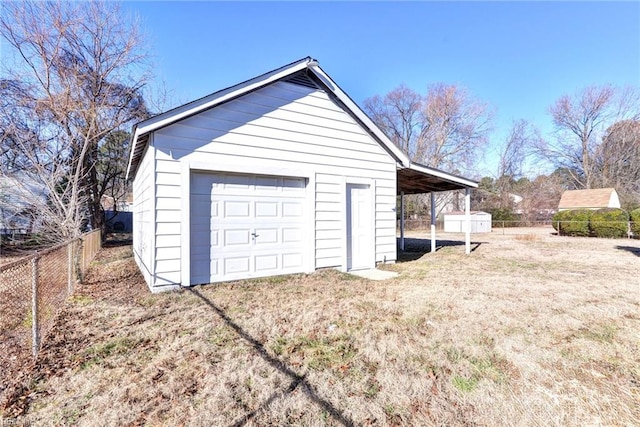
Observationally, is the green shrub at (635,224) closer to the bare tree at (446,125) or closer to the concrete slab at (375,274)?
the bare tree at (446,125)

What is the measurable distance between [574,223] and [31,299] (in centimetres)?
2408

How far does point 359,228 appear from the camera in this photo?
24.9 feet

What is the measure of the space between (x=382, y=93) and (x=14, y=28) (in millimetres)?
29295

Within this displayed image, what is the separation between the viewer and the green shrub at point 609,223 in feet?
53.6

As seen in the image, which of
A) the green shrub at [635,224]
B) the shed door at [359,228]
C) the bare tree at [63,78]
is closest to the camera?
the shed door at [359,228]

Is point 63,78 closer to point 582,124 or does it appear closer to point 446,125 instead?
point 446,125

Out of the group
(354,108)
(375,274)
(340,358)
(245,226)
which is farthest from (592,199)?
(340,358)

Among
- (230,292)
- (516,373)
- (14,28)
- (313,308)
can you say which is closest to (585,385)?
(516,373)

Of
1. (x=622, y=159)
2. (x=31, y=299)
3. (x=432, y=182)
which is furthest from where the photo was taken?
(x=622, y=159)

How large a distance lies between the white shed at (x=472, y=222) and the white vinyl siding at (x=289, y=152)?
694 inches

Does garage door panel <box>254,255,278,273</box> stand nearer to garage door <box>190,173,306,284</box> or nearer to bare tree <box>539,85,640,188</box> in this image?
garage door <box>190,173,306,284</box>

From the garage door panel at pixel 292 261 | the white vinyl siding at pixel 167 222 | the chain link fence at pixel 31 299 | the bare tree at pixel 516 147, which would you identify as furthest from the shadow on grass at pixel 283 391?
the bare tree at pixel 516 147

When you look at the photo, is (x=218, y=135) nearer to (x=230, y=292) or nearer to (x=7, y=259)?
(x=230, y=292)

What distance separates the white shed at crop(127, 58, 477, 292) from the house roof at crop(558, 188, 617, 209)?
1192 inches
